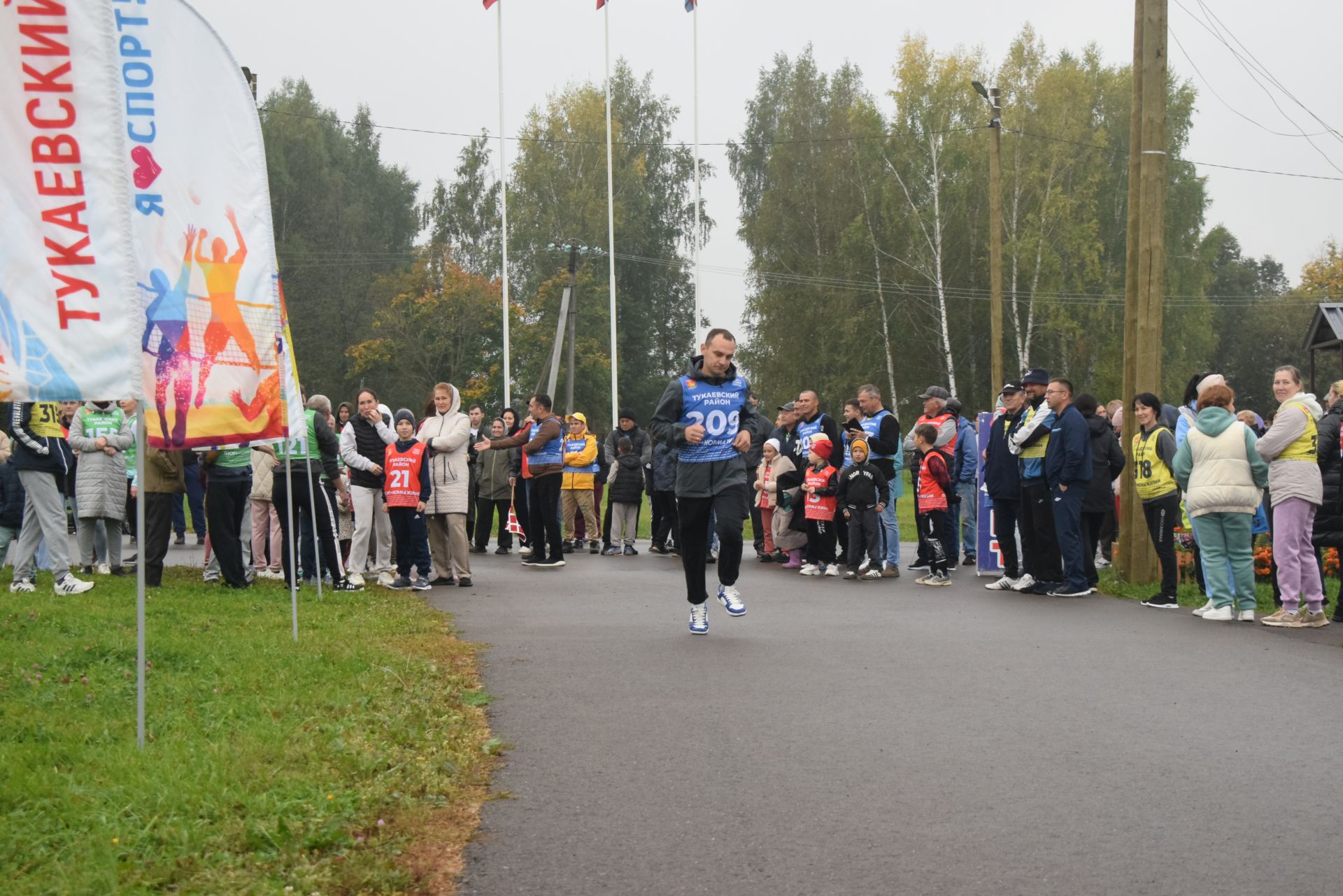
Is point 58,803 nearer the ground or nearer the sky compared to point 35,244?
nearer the ground

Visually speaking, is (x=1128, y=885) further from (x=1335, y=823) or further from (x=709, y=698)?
(x=709, y=698)

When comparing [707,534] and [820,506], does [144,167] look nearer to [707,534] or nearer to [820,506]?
[707,534]

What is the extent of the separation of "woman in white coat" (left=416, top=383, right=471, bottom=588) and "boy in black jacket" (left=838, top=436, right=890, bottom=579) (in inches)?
164

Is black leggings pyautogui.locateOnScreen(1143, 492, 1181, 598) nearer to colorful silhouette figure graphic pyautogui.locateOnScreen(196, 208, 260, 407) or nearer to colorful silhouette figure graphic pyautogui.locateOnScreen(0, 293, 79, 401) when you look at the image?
colorful silhouette figure graphic pyautogui.locateOnScreen(196, 208, 260, 407)

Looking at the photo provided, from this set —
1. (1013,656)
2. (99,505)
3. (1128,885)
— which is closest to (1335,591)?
(1013,656)

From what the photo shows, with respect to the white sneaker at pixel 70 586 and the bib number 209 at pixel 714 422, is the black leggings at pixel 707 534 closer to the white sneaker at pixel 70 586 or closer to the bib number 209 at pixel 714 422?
the bib number 209 at pixel 714 422

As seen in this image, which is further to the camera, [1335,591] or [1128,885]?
[1335,591]

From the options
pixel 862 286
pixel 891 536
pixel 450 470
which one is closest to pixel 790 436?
pixel 891 536

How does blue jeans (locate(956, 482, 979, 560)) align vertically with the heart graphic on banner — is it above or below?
below

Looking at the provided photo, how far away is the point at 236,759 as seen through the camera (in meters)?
5.72

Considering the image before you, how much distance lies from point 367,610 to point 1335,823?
821 centimetres

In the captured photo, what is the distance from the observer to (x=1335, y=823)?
5.23 m

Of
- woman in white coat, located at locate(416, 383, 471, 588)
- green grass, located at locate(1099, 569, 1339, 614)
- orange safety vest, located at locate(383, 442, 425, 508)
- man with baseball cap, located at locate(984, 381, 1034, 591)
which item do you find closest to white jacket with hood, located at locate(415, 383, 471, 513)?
woman in white coat, located at locate(416, 383, 471, 588)

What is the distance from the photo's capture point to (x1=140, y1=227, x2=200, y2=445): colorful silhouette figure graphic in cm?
838
